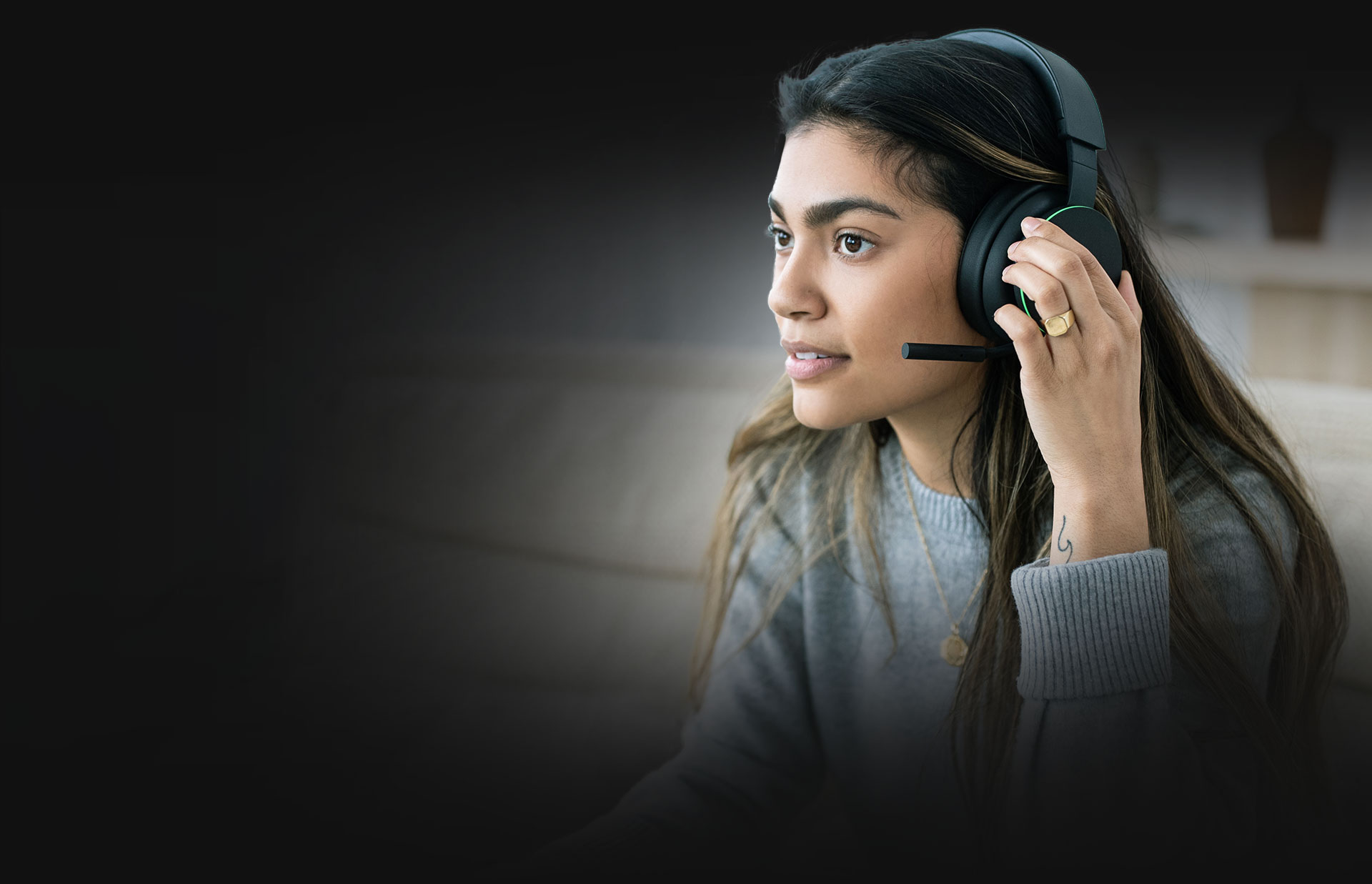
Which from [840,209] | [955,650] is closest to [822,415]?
[840,209]

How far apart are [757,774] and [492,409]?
0.74m

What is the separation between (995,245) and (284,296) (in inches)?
43.2

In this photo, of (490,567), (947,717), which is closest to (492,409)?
(490,567)

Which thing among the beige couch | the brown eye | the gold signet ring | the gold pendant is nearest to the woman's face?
the brown eye

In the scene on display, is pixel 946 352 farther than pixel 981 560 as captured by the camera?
No

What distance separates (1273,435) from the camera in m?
0.78

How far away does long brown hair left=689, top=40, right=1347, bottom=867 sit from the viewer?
2.20ft

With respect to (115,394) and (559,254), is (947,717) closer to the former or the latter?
(559,254)

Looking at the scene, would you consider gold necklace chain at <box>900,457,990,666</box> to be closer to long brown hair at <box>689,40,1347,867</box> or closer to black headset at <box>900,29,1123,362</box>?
long brown hair at <box>689,40,1347,867</box>

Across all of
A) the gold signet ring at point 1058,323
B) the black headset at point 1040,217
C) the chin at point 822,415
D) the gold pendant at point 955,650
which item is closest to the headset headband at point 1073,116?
the black headset at point 1040,217

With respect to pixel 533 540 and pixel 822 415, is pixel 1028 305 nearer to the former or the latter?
pixel 822 415

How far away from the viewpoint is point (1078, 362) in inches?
23.5

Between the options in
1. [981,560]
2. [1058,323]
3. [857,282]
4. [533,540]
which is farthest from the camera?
[533,540]

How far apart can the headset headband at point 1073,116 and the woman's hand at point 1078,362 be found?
5 centimetres
